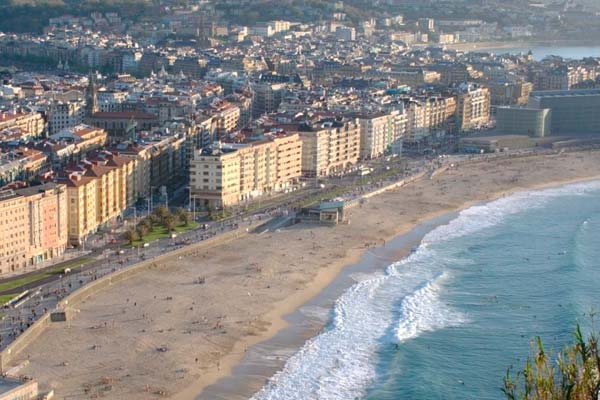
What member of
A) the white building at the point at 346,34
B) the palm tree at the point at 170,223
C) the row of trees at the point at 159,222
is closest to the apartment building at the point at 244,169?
the row of trees at the point at 159,222

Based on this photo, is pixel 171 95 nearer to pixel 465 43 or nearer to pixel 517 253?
pixel 517 253

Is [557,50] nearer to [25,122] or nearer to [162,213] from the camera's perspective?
[25,122]

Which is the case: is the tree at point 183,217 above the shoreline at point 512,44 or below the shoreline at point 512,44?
below

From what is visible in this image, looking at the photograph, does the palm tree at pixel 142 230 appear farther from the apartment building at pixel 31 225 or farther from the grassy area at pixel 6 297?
the grassy area at pixel 6 297

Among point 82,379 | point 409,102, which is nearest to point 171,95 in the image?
point 409,102

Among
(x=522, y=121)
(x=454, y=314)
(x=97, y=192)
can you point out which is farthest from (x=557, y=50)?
(x=454, y=314)

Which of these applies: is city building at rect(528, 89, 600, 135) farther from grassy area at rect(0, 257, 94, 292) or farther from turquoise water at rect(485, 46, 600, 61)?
turquoise water at rect(485, 46, 600, 61)

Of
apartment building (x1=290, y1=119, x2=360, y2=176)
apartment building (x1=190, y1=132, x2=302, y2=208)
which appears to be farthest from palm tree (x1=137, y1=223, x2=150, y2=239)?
apartment building (x1=290, y1=119, x2=360, y2=176)
